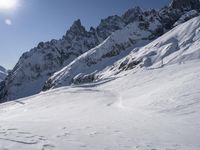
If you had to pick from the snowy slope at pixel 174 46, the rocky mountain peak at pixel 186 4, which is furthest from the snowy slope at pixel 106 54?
the snowy slope at pixel 174 46

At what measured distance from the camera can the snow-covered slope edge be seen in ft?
331

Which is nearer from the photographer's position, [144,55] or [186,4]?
[144,55]

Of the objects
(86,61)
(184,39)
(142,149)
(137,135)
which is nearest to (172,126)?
(137,135)

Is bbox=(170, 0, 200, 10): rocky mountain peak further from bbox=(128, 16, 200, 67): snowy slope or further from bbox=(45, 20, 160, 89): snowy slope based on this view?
bbox=(128, 16, 200, 67): snowy slope

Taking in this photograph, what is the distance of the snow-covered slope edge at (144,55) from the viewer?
10081 cm

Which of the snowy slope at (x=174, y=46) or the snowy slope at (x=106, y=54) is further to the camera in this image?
the snowy slope at (x=106, y=54)

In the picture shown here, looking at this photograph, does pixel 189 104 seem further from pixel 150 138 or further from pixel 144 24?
pixel 144 24

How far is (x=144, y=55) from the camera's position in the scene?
118 metres

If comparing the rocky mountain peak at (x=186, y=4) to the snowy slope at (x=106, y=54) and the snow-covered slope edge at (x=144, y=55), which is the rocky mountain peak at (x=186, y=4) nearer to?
the snowy slope at (x=106, y=54)

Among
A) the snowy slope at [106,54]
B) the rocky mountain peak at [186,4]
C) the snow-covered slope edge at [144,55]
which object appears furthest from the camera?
the rocky mountain peak at [186,4]

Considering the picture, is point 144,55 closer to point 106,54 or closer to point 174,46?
point 174,46

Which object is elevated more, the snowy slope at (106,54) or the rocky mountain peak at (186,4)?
the rocky mountain peak at (186,4)

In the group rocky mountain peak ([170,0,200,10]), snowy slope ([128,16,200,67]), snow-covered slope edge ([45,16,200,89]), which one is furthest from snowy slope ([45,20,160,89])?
snowy slope ([128,16,200,67])

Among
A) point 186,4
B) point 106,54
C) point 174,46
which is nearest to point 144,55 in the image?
point 174,46
